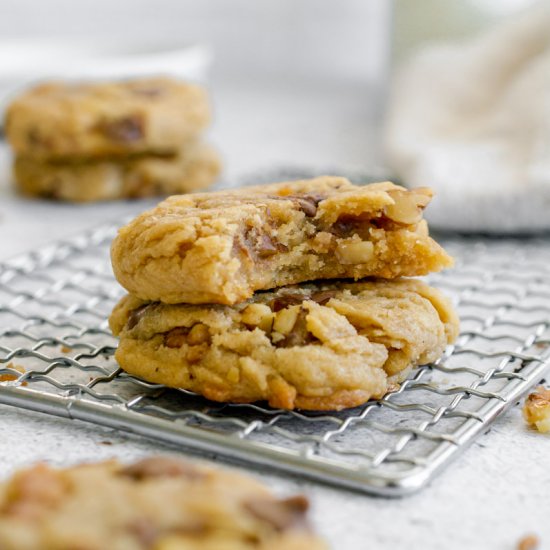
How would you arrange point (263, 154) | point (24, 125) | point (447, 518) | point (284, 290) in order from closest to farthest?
point (447, 518), point (284, 290), point (24, 125), point (263, 154)

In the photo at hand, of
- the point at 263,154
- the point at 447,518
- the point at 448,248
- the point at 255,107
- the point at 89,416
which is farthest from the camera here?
the point at 255,107

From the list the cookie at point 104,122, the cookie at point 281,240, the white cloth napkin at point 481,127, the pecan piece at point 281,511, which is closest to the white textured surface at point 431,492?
the pecan piece at point 281,511

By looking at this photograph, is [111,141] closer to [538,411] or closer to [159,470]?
[538,411]

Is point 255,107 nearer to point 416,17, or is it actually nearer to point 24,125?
point 416,17

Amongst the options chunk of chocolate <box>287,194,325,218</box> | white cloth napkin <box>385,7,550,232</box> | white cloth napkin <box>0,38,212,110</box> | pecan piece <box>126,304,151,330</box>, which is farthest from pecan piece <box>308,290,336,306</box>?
white cloth napkin <box>0,38,212,110</box>

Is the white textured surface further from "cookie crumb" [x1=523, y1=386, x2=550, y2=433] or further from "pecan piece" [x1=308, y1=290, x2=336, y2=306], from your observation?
"pecan piece" [x1=308, y1=290, x2=336, y2=306]

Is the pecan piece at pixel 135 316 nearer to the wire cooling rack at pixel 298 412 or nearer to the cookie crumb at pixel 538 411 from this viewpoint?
the wire cooling rack at pixel 298 412

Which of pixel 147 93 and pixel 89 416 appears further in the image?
pixel 147 93

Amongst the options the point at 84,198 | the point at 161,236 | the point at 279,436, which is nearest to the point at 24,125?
the point at 84,198
